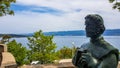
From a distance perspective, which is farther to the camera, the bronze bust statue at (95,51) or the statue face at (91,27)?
the statue face at (91,27)

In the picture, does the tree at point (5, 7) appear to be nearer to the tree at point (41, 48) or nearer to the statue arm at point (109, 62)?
the tree at point (41, 48)

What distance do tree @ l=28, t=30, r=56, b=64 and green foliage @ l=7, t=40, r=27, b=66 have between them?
55.0 inches

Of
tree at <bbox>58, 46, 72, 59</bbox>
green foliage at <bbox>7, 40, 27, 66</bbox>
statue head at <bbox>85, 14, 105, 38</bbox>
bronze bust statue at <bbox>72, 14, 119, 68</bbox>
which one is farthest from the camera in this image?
tree at <bbox>58, 46, 72, 59</bbox>

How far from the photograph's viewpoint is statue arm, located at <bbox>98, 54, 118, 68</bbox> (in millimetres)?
3607

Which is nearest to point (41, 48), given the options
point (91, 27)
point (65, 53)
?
point (65, 53)

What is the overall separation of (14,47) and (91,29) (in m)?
14.6

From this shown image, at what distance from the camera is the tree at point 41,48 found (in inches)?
780

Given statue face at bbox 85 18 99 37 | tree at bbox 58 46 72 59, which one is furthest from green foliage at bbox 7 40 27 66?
statue face at bbox 85 18 99 37

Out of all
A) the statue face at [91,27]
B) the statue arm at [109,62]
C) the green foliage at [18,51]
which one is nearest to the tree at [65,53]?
the green foliage at [18,51]

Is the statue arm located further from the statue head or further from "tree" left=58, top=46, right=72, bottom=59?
"tree" left=58, top=46, right=72, bottom=59

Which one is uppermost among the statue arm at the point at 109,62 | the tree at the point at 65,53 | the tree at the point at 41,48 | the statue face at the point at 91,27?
the statue face at the point at 91,27

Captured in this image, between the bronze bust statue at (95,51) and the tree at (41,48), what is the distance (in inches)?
622

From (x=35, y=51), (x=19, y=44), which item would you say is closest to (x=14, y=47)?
(x=19, y=44)

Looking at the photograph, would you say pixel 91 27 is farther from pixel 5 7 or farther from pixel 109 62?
pixel 5 7
